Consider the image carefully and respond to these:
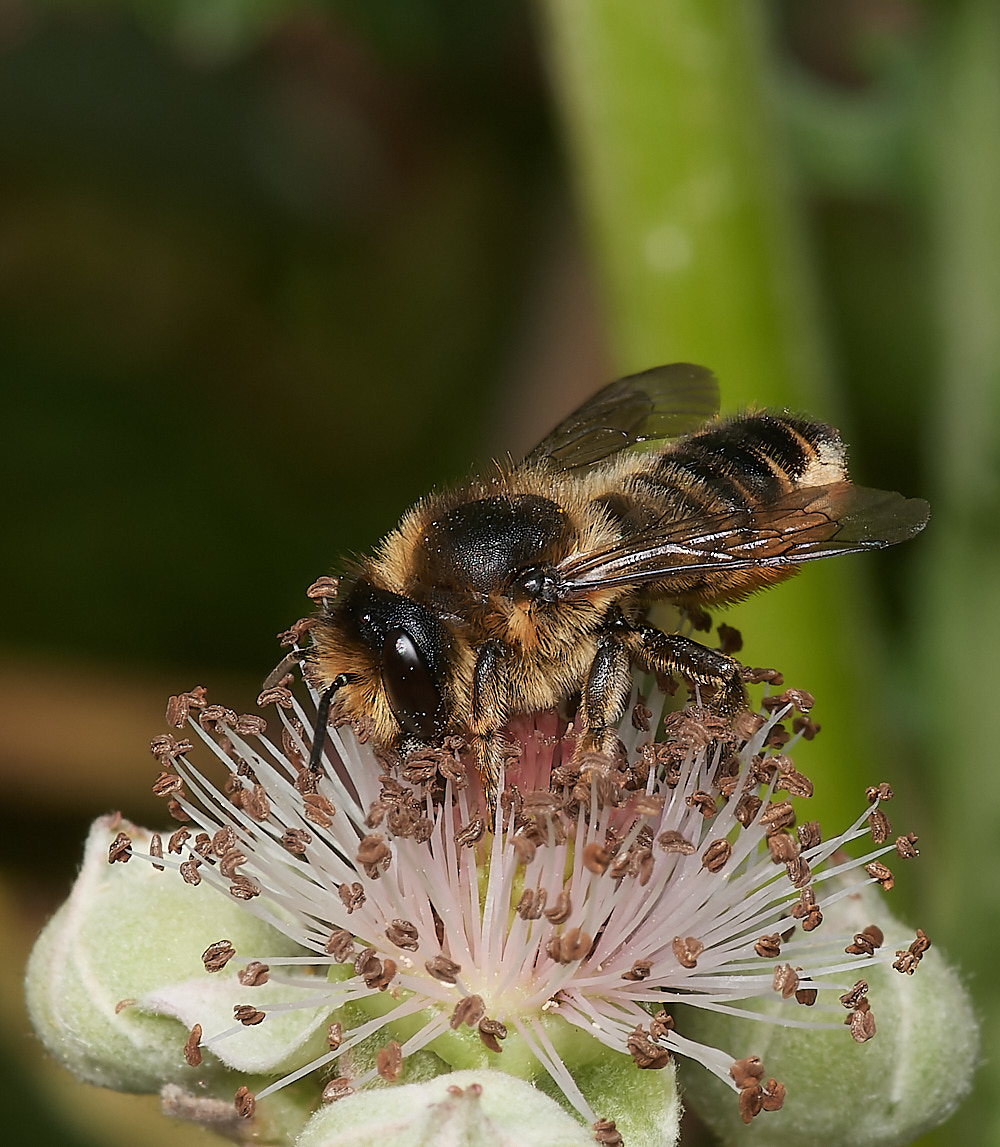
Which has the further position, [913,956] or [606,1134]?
[913,956]

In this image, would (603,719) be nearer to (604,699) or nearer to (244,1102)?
(604,699)

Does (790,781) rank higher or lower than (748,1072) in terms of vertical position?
higher

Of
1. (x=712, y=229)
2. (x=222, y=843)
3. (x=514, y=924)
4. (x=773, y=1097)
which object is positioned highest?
(x=712, y=229)

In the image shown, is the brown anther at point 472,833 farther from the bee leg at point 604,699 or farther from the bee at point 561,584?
the bee leg at point 604,699

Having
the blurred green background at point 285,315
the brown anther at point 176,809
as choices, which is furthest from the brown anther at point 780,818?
the blurred green background at point 285,315

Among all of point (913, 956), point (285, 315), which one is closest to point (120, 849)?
point (913, 956)

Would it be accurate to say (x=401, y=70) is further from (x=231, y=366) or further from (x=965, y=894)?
(x=965, y=894)

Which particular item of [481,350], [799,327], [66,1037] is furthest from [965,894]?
[481,350]
